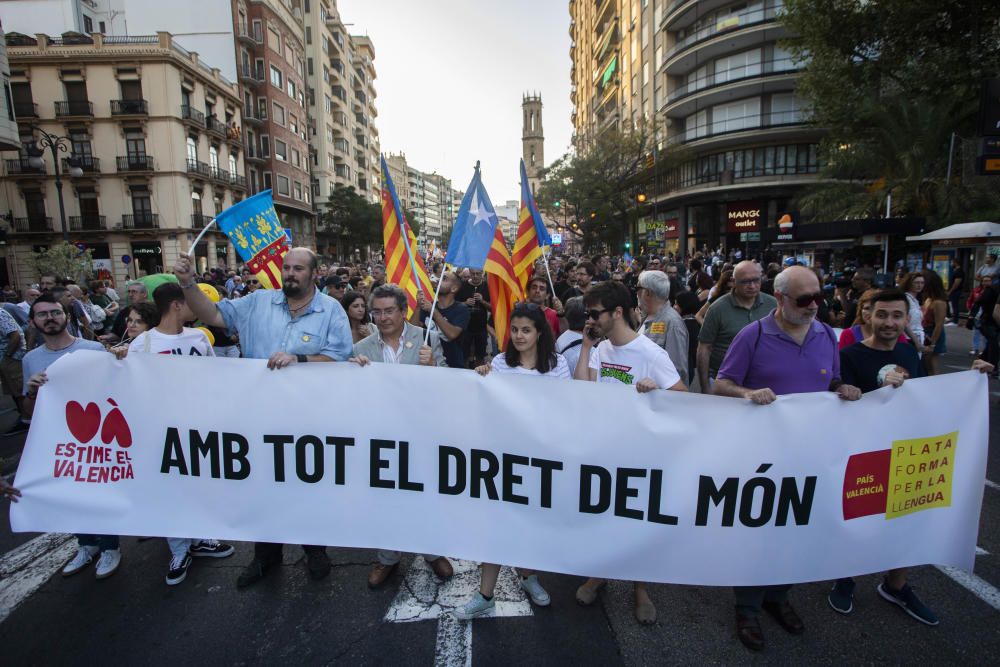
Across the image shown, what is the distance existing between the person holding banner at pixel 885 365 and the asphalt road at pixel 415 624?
0.07 meters

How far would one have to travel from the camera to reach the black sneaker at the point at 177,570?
3.56m

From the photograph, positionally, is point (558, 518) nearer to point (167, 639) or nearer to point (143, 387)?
point (167, 639)

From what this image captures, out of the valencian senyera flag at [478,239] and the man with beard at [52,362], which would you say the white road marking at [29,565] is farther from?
the valencian senyera flag at [478,239]

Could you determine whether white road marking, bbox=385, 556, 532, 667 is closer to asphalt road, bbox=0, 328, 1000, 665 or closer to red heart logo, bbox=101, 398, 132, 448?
asphalt road, bbox=0, 328, 1000, 665

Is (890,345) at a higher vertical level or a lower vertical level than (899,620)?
higher

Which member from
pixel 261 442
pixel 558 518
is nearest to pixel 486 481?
pixel 558 518

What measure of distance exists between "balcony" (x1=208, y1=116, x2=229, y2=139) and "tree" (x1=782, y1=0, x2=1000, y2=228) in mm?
35368

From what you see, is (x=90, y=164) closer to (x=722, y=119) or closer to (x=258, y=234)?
(x=258, y=234)

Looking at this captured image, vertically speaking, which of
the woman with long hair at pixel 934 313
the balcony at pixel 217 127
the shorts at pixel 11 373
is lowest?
the shorts at pixel 11 373

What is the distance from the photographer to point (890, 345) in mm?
3283

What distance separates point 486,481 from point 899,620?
8.07ft

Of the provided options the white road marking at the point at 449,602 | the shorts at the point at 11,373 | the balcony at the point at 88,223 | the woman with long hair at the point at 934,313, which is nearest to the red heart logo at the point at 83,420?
the white road marking at the point at 449,602

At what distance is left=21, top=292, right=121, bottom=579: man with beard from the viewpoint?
368cm

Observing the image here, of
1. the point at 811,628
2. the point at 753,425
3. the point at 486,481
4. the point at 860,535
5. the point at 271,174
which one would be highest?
the point at 271,174
